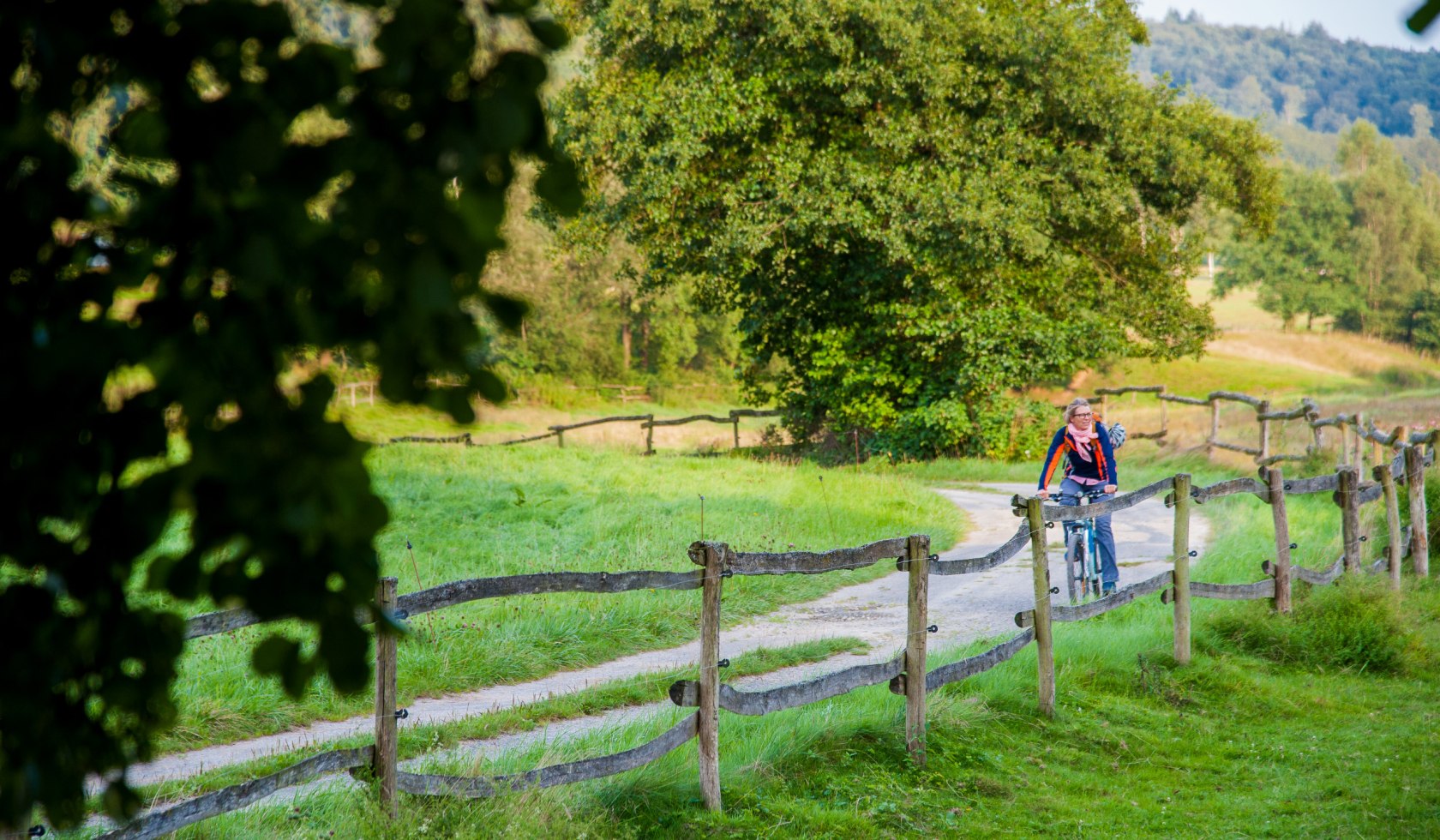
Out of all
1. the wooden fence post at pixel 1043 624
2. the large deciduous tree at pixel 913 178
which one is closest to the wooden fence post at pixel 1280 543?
the wooden fence post at pixel 1043 624

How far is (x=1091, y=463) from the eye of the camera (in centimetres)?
973

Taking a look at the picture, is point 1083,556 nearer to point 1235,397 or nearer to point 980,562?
point 980,562

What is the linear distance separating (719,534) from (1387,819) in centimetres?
787

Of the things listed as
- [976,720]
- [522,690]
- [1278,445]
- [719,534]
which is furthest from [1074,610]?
[1278,445]

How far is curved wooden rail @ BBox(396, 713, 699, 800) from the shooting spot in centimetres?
471

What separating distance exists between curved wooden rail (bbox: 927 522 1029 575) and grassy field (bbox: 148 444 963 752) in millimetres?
2969

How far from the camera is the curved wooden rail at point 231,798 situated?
13.0 ft

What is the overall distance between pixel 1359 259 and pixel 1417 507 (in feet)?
203

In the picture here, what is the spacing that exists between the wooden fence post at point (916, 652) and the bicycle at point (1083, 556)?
13.0 ft

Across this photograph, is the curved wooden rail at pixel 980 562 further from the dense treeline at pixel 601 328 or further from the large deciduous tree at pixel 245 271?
the dense treeline at pixel 601 328

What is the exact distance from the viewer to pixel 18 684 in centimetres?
150

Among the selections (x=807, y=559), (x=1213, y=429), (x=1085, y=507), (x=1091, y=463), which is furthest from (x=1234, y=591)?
(x=1213, y=429)

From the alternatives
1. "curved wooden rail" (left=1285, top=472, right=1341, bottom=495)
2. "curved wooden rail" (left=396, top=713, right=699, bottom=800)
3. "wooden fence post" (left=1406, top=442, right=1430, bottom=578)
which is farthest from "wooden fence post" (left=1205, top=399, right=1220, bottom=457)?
"curved wooden rail" (left=396, top=713, right=699, bottom=800)

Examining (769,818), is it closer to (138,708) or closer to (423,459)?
(138,708)
